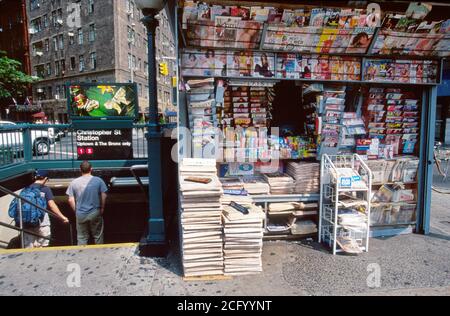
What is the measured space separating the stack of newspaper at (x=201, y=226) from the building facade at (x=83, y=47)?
3669 cm

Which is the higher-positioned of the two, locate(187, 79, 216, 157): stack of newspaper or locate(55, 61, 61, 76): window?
locate(55, 61, 61, 76): window

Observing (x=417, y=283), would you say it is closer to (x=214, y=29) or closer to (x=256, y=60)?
(x=256, y=60)

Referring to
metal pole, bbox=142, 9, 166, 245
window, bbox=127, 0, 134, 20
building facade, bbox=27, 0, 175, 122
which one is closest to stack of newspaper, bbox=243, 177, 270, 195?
metal pole, bbox=142, 9, 166, 245

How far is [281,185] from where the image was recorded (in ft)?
15.8

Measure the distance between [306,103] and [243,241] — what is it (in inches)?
104

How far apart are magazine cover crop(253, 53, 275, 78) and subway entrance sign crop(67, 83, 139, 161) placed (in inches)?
184

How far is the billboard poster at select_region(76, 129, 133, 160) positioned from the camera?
8016 millimetres

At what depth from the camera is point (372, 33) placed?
14.8 feet

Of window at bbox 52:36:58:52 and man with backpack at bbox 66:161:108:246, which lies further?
window at bbox 52:36:58:52

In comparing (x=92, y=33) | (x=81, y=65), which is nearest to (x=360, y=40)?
(x=92, y=33)

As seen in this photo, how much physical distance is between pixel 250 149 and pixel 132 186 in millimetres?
5625

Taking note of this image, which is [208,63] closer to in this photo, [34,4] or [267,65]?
[267,65]

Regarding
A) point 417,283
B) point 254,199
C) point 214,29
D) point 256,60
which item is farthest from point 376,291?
point 214,29

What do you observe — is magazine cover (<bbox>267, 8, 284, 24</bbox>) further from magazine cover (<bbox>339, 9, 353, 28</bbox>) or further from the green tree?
the green tree
